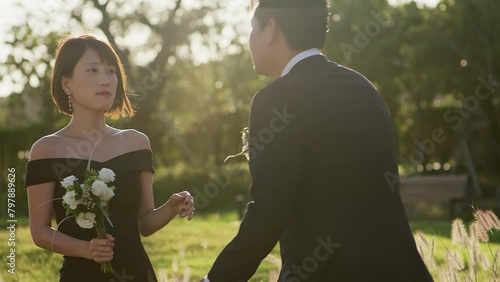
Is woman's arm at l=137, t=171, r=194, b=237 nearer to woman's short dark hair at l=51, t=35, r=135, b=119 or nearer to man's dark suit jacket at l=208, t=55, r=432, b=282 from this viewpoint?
woman's short dark hair at l=51, t=35, r=135, b=119

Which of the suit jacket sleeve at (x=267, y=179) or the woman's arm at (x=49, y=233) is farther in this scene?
the woman's arm at (x=49, y=233)

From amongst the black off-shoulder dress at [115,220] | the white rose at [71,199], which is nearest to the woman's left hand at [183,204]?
the black off-shoulder dress at [115,220]

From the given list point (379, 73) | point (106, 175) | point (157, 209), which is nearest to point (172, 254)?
point (157, 209)

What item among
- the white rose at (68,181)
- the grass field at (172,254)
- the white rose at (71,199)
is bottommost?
the grass field at (172,254)

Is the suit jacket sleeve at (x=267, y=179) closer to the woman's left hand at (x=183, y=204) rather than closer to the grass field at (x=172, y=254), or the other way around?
the woman's left hand at (x=183, y=204)

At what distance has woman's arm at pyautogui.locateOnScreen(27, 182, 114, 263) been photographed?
398 centimetres

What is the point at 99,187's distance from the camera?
3967 mm

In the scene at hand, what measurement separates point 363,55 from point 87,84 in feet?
87.8

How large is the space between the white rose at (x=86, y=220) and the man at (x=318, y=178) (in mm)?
1026

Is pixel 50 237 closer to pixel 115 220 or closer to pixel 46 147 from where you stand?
pixel 115 220

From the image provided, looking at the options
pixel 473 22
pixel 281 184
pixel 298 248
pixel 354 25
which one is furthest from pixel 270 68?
pixel 354 25

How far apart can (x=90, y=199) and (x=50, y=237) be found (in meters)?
0.32

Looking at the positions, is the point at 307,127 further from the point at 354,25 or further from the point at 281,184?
the point at 354,25

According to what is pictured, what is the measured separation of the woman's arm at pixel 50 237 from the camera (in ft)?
13.1
